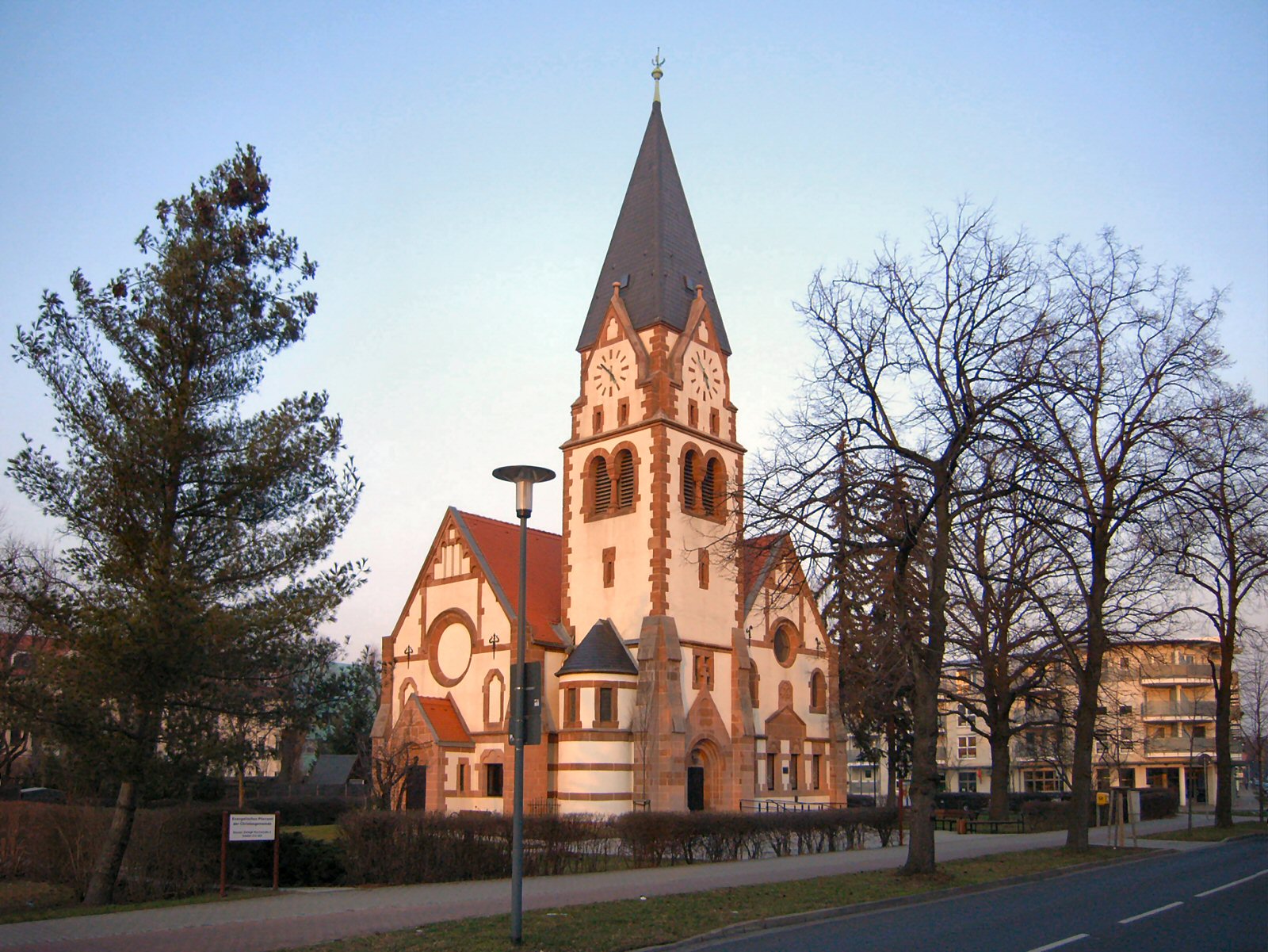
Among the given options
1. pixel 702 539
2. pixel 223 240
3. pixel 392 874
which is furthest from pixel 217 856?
pixel 702 539

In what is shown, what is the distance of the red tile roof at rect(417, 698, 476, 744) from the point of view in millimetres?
39938

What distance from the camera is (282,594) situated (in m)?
19.5

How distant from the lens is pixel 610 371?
42.4 m

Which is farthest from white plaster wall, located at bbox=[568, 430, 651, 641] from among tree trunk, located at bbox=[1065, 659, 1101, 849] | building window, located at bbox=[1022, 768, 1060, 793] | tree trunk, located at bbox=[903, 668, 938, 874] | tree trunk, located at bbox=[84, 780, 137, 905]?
building window, located at bbox=[1022, 768, 1060, 793]

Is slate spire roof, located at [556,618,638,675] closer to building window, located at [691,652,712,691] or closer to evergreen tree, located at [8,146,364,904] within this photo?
building window, located at [691,652,712,691]

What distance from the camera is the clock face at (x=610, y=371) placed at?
137 feet

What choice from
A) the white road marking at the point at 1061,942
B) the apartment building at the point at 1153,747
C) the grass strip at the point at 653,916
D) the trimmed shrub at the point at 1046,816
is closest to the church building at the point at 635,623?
the trimmed shrub at the point at 1046,816

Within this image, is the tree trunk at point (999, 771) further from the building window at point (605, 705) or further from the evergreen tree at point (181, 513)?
the evergreen tree at point (181, 513)

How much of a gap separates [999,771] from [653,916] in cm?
3056

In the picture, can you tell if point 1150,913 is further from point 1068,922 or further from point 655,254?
point 655,254

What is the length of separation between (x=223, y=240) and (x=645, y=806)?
22346mm

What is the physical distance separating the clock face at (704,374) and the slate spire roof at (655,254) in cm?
114

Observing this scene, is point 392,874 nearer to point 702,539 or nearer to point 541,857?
point 541,857

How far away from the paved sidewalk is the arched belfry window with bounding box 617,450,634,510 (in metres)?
17.2
